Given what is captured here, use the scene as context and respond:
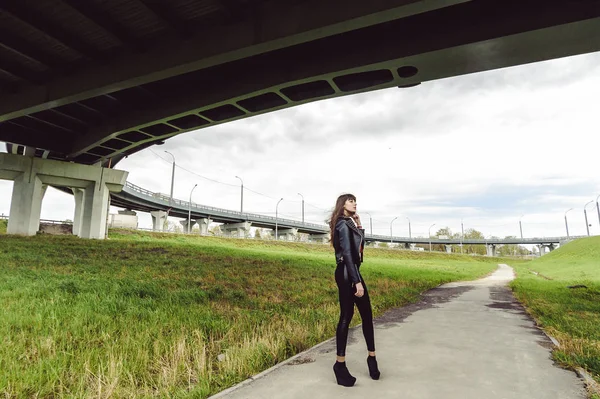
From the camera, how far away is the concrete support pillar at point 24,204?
83.1 feet

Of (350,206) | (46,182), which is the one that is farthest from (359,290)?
(46,182)

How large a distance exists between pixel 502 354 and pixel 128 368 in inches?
185

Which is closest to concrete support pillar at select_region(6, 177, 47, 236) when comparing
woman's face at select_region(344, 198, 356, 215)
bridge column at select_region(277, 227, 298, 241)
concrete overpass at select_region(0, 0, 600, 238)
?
concrete overpass at select_region(0, 0, 600, 238)

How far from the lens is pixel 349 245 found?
12.5 feet

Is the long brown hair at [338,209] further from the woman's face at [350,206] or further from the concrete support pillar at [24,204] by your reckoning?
the concrete support pillar at [24,204]

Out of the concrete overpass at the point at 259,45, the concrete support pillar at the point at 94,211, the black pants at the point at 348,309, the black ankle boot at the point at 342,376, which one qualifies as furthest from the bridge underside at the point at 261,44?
the concrete support pillar at the point at 94,211

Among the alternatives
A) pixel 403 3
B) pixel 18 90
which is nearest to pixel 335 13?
pixel 403 3

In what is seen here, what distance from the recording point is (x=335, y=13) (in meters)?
8.90

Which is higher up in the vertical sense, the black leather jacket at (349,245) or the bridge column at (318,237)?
the bridge column at (318,237)

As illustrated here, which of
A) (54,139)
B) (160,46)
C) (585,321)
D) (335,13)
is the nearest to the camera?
(585,321)

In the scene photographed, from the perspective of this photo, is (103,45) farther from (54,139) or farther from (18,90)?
(54,139)

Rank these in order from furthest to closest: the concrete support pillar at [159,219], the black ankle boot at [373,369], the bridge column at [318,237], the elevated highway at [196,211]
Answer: the bridge column at [318,237], the concrete support pillar at [159,219], the elevated highway at [196,211], the black ankle boot at [373,369]

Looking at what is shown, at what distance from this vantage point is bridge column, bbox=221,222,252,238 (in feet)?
242

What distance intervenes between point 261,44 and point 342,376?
→ 9.17m
